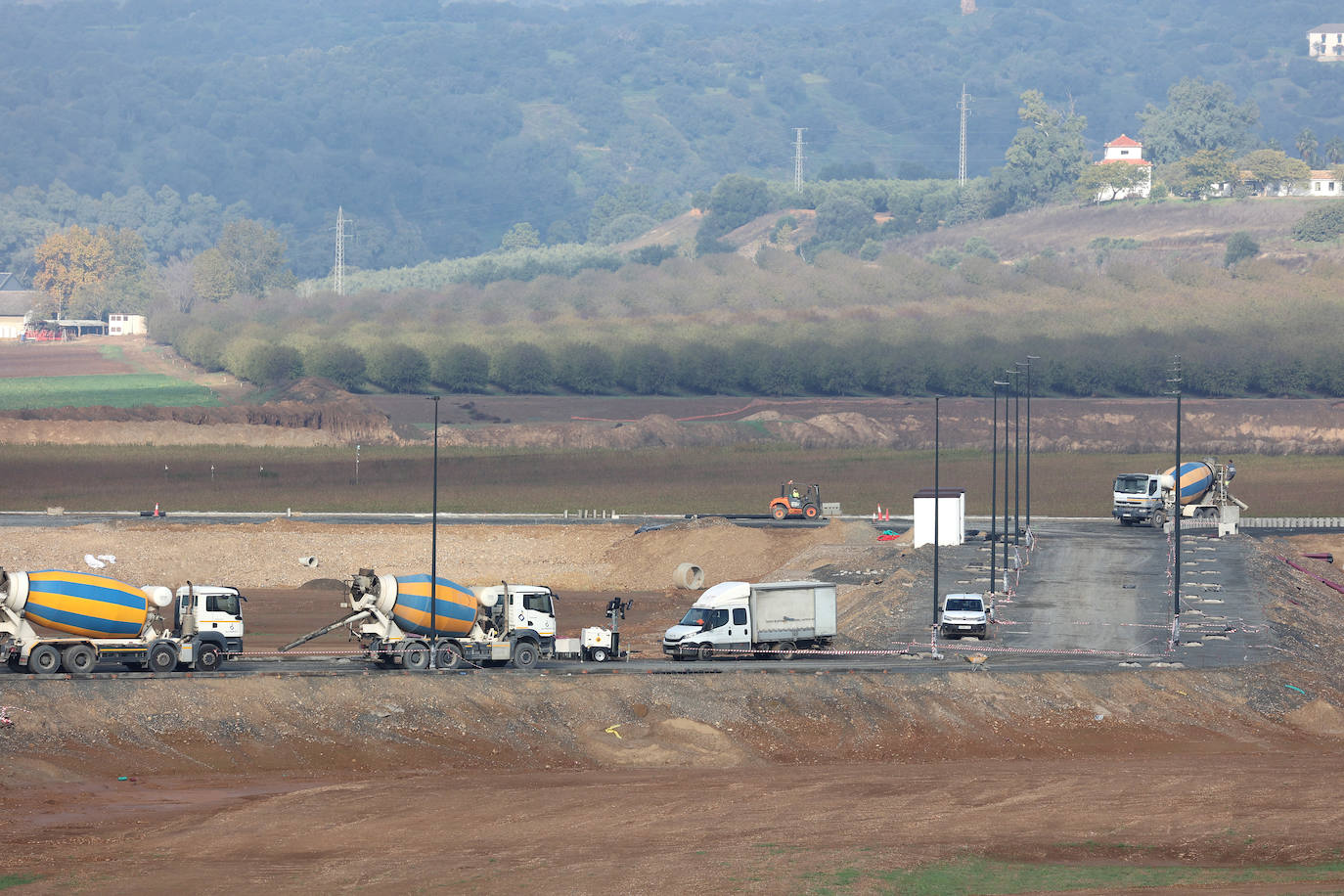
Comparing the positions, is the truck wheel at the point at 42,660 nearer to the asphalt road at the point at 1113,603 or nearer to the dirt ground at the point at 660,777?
the dirt ground at the point at 660,777

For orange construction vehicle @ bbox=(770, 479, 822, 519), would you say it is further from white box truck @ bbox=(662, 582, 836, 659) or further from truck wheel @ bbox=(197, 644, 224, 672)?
truck wheel @ bbox=(197, 644, 224, 672)

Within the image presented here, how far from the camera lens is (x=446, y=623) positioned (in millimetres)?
61625

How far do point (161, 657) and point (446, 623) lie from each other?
925 cm

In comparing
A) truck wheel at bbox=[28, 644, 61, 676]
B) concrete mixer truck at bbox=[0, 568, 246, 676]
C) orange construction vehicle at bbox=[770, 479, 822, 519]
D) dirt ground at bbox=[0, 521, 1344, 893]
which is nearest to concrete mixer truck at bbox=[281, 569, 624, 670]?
dirt ground at bbox=[0, 521, 1344, 893]

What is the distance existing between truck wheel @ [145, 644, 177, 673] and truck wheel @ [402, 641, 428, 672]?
747cm

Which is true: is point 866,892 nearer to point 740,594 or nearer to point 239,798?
point 239,798

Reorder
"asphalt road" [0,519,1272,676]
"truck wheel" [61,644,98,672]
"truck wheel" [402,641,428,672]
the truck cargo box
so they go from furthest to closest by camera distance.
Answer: the truck cargo box → "asphalt road" [0,519,1272,676] → "truck wheel" [402,641,428,672] → "truck wheel" [61,644,98,672]

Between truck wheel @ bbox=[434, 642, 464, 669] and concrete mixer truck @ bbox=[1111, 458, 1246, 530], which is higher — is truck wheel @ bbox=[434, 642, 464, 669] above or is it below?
below

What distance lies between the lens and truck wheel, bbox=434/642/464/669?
61.0m

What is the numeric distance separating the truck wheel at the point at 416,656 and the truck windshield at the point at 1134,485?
6801 centimetres

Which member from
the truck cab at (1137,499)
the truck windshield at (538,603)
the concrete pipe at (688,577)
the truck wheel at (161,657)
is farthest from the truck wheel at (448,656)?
the truck cab at (1137,499)

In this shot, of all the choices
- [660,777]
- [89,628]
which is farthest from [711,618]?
[89,628]

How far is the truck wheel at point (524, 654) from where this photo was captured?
62.6 metres

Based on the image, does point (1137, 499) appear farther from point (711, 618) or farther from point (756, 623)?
point (711, 618)
